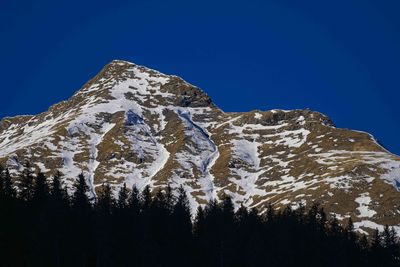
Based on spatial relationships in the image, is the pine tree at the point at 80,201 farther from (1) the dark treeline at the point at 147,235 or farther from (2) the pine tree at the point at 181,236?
(2) the pine tree at the point at 181,236

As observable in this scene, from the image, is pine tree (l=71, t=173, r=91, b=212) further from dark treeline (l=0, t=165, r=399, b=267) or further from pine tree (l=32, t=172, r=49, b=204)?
pine tree (l=32, t=172, r=49, b=204)

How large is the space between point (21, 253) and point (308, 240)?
67.9 metres

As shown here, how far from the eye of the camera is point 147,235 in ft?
362

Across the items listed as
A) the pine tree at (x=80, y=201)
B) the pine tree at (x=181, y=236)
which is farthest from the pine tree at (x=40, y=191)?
the pine tree at (x=181, y=236)

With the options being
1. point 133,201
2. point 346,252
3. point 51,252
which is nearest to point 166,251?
point 133,201

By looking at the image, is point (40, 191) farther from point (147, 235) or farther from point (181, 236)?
point (181, 236)

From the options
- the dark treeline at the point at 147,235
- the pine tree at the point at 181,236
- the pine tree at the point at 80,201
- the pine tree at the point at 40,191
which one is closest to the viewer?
the dark treeline at the point at 147,235

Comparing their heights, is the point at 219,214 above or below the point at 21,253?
above

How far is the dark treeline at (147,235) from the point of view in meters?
99.4

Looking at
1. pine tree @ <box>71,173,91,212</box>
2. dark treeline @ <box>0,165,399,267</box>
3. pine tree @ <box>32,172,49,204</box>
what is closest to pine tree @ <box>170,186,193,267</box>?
dark treeline @ <box>0,165,399,267</box>

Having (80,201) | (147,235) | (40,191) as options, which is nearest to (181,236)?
(147,235)

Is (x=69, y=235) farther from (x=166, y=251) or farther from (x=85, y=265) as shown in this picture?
(x=166, y=251)

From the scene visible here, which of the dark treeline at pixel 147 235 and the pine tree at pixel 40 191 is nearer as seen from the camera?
the dark treeline at pixel 147 235

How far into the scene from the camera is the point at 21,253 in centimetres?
8119
